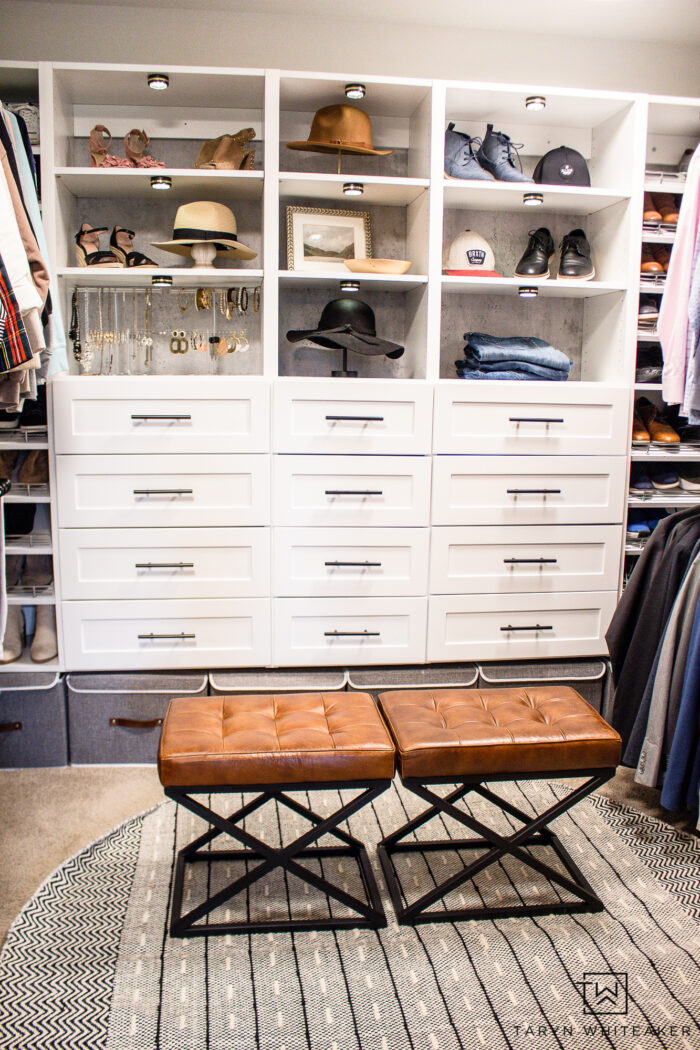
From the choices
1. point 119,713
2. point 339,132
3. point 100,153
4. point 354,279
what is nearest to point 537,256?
point 354,279

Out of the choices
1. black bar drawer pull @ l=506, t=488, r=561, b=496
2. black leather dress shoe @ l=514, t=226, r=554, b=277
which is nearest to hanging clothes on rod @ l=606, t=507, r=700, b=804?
black bar drawer pull @ l=506, t=488, r=561, b=496

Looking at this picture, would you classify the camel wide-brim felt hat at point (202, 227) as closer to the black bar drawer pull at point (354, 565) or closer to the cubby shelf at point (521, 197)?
the cubby shelf at point (521, 197)

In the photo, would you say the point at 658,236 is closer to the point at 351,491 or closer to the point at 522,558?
the point at 522,558

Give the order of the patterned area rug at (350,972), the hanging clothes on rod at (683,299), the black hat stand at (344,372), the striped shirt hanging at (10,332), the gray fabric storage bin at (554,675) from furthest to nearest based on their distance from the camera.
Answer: the gray fabric storage bin at (554,675) → the black hat stand at (344,372) → the hanging clothes on rod at (683,299) → the striped shirt hanging at (10,332) → the patterned area rug at (350,972)

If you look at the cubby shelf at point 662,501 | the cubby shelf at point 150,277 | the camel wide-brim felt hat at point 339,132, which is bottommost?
the cubby shelf at point 662,501

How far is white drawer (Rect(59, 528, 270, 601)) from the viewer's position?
2848 millimetres

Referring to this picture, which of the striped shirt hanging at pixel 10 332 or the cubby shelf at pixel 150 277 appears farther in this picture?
the cubby shelf at pixel 150 277

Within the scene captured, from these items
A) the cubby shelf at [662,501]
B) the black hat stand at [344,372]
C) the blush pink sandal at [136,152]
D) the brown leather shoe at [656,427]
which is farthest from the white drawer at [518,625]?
the blush pink sandal at [136,152]

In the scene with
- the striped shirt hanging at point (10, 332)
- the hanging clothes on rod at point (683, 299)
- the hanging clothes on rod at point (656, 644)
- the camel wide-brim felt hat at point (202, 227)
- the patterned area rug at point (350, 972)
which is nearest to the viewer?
the patterned area rug at point (350, 972)

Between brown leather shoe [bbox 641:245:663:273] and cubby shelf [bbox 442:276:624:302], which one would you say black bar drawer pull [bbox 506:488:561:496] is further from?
brown leather shoe [bbox 641:245:663:273]

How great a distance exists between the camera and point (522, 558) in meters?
3.04

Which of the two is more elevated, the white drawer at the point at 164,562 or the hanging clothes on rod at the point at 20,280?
the hanging clothes on rod at the point at 20,280

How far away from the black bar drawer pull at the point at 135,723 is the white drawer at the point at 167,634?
0.60ft

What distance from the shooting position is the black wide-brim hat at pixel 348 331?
9.59 feet
